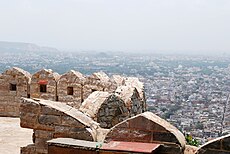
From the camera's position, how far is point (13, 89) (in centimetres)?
1388

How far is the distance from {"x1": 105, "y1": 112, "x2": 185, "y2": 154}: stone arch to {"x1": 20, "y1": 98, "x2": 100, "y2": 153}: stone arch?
46 cm

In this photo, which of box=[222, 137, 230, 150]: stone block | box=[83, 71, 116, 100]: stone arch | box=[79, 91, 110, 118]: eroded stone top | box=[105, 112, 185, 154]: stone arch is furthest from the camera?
box=[83, 71, 116, 100]: stone arch

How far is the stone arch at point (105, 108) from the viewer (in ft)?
25.2

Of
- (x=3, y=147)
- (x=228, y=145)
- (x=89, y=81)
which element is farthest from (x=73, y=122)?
(x=89, y=81)

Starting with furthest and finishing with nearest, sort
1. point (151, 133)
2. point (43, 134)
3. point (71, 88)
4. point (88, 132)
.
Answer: point (71, 88), point (43, 134), point (88, 132), point (151, 133)

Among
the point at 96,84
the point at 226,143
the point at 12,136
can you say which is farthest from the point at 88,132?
the point at 96,84

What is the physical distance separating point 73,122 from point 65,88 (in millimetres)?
6610

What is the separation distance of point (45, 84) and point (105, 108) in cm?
570

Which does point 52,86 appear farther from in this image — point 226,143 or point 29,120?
point 226,143

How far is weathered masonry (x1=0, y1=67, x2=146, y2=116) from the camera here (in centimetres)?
1273

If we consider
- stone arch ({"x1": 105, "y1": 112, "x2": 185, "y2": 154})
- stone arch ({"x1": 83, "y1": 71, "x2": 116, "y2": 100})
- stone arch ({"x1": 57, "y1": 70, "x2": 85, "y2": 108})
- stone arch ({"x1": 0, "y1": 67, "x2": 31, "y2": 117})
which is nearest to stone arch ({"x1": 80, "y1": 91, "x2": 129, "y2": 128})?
stone arch ({"x1": 105, "y1": 112, "x2": 185, "y2": 154})

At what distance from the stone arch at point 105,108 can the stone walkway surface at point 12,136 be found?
3000 millimetres

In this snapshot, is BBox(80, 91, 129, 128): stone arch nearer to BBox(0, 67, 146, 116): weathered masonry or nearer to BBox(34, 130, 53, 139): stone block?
BBox(34, 130, 53, 139): stone block

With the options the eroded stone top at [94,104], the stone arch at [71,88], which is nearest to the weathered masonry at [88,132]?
the eroded stone top at [94,104]
